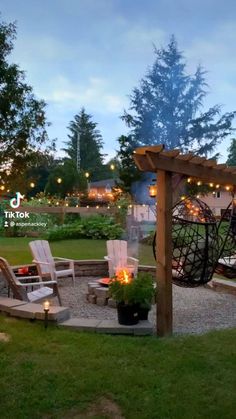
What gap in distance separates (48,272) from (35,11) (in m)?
5.41

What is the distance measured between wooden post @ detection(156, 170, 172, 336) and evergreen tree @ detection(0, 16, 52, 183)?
3.33m

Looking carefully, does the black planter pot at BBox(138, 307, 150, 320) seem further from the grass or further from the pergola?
the grass

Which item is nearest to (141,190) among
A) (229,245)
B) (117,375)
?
(229,245)

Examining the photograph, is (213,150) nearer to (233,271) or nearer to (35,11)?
(35,11)

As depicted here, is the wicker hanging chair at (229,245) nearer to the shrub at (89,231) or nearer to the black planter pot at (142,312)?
the black planter pot at (142,312)

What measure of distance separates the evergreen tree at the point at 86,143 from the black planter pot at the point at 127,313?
3568 centimetres

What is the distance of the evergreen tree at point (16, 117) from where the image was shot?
638 centimetres

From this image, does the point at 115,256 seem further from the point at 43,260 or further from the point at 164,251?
the point at 164,251

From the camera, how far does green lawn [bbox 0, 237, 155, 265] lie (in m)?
9.51

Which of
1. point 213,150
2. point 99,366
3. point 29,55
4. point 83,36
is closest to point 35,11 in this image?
point 83,36

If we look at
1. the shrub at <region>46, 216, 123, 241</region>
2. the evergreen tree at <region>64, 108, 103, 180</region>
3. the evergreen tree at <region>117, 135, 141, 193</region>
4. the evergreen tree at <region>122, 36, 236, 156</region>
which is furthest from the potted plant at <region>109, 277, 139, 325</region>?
the evergreen tree at <region>64, 108, 103, 180</region>

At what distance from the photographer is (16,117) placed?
6.58 m

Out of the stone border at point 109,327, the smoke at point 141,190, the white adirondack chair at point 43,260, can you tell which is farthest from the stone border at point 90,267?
the smoke at point 141,190

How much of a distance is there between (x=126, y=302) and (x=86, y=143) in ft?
125
